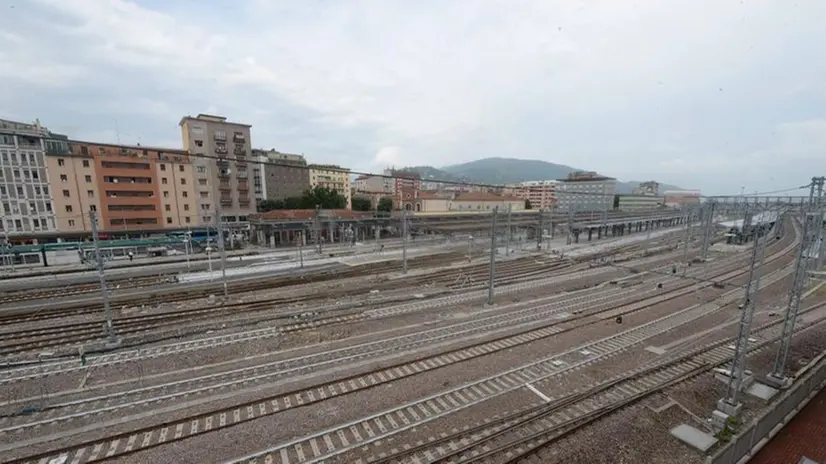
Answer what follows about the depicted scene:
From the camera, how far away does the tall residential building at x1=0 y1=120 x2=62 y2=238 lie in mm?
34594

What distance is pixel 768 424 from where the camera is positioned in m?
8.05

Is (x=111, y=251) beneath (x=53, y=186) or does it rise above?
beneath

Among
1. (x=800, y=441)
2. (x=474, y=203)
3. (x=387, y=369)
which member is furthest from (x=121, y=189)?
(x=474, y=203)

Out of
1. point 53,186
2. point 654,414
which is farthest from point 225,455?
point 53,186

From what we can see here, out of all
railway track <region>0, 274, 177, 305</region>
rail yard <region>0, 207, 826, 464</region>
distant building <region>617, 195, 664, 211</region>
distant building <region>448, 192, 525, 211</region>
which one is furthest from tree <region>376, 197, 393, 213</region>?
distant building <region>617, 195, 664, 211</region>

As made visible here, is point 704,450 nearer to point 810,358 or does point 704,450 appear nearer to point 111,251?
point 810,358

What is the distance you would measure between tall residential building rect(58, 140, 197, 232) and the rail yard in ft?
70.5

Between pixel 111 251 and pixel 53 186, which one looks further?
pixel 53 186

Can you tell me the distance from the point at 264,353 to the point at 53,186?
142 ft

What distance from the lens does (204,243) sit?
125 ft

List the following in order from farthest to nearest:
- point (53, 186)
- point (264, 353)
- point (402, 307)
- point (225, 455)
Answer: point (53, 186)
point (402, 307)
point (264, 353)
point (225, 455)

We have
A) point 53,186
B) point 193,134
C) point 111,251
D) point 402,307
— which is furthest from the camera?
point 193,134

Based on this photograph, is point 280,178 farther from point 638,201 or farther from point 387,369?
point 638,201

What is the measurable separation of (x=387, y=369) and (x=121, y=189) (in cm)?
4586
